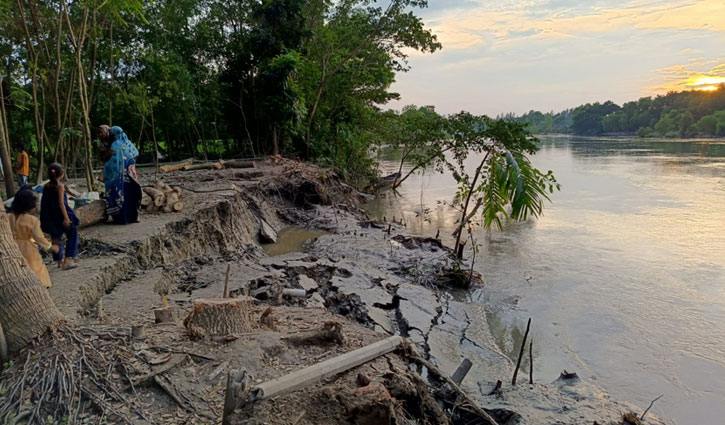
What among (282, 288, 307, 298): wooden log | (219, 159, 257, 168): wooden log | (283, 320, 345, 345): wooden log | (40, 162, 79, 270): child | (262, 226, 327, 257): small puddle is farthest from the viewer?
(219, 159, 257, 168): wooden log

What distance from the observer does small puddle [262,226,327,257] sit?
11.0m

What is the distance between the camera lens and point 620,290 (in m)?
9.74

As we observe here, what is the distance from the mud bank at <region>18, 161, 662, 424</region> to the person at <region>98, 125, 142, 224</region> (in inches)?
14.3

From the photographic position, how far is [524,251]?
12.7 metres

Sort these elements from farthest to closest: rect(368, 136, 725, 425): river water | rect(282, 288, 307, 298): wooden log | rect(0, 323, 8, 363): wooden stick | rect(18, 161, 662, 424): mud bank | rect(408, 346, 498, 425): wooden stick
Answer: rect(282, 288, 307, 298): wooden log → rect(368, 136, 725, 425): river water → rect(408, 346, 498, 425): wooden stick → rect(18, 161, 662, 424): mud bank → rect(0, 323, 8, 363): wooden stick

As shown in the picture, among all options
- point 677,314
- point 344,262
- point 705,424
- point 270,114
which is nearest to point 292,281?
point 344,262

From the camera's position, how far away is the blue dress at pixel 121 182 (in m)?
7.25

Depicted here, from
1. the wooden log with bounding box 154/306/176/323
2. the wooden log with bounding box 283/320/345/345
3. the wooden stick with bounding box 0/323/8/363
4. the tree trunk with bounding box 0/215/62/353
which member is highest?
the tree trunk with bounding box 0/215/62/353

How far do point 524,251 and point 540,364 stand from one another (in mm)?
6688

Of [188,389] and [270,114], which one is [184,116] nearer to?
[270,114]

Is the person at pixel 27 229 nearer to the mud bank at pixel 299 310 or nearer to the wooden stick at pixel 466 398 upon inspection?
the mud bank at pixel 299 310

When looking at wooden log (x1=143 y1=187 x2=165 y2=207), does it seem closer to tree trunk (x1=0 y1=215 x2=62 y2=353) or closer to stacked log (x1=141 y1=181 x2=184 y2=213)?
stacked log (x1=141 y1=181 x2=184 y2=213)

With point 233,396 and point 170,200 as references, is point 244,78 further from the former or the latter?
point 233,396

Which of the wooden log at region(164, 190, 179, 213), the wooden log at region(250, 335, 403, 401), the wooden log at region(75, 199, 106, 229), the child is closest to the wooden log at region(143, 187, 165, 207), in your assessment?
the wooden log at region(164, 190, 179, 213)
